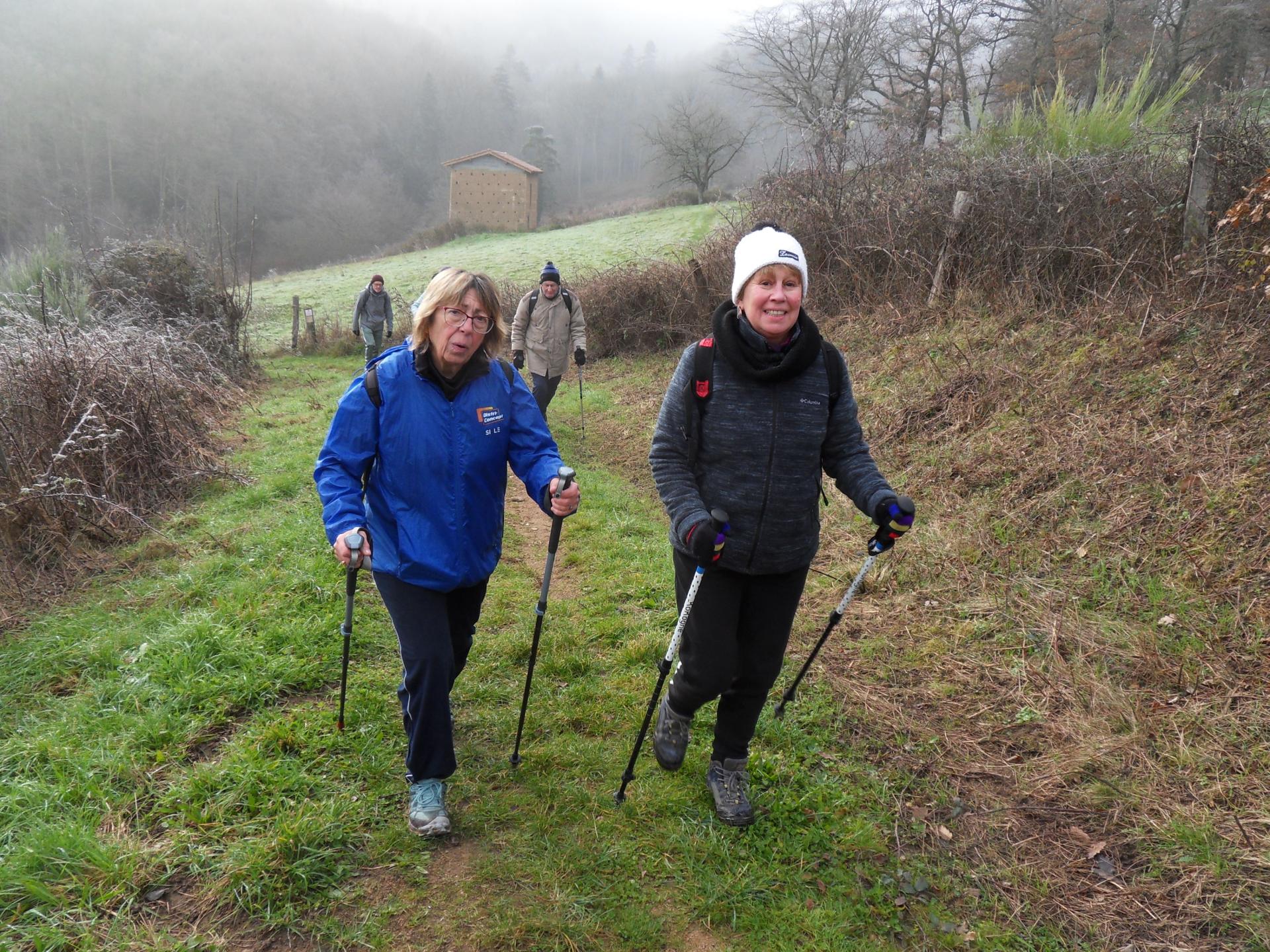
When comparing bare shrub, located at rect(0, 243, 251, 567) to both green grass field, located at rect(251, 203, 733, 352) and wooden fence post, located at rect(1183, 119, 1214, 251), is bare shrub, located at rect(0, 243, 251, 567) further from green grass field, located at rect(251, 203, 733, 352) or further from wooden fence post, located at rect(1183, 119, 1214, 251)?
wooden fence post, located at rect(1183, 119, 1214, 251)

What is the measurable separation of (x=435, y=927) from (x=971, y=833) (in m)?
2.35

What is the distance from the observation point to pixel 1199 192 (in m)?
6.75

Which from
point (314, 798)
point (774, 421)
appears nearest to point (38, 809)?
point (314, 798)

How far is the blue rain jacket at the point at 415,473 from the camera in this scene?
2.76 metres

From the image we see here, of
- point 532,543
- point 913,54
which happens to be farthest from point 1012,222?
point 913,54

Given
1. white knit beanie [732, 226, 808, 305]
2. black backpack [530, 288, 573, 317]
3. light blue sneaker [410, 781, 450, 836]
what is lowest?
light blue sneaker [410, 781, 450, 836]

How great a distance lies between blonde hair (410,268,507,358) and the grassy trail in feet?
6.74

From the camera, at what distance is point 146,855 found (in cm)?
266

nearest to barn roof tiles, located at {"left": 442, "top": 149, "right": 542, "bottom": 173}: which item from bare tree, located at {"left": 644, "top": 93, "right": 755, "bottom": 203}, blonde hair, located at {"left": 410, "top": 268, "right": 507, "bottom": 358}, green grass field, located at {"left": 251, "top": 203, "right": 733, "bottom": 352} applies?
green grass field, located at {"left": 251, "top": 203, "right": 733, "bottom": 352}

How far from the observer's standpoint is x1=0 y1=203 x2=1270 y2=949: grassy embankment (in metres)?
2.63

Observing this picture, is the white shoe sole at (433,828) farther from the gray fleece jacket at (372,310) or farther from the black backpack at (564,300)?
the gray fleece jacket at (372,310)

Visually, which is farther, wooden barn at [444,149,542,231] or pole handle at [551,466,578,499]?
wooden barn at [444,149,542,231]

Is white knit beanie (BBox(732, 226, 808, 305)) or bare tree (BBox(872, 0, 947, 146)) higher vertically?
bare tree (BBox(872, 0, 947, 146))

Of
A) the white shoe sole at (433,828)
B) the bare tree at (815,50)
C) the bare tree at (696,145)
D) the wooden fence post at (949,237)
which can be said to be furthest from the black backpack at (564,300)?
the bare tree at (696,145)
